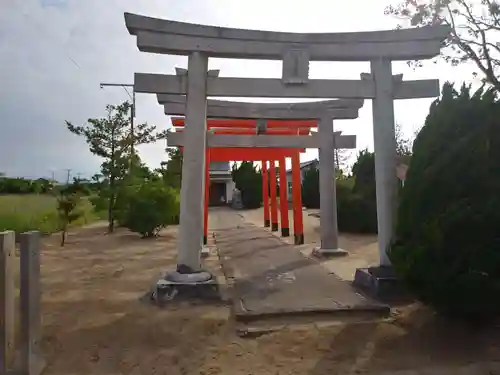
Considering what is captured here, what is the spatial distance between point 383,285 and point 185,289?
2.60 meters

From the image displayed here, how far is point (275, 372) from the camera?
376 centimetres

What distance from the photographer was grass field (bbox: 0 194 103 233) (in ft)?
42.3

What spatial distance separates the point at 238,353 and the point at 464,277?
2.11 m

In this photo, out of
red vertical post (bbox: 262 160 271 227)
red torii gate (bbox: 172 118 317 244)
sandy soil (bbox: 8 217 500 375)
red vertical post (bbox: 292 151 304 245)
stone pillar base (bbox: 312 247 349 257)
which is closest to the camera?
sandy soil (bbox: 8 217 500 375)

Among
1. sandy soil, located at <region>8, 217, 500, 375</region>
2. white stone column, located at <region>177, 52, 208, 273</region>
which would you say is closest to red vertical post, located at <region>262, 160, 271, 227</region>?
white stone column, located at <region>177, 52, 208, 273</region>

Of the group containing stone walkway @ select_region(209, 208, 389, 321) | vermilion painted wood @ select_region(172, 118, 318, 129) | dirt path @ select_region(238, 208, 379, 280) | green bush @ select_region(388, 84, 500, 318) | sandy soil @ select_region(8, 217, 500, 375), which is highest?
vermilion painted wood @ select_region(172, 118, 318, 129)

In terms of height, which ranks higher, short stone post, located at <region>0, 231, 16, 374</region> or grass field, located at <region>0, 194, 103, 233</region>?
grass field, located at <region>0, 194, 103, 233</region>

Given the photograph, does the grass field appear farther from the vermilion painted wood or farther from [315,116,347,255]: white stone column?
[315,116,347,255]: white stone column

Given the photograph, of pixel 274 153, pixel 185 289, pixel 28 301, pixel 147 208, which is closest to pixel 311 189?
pixel 274 153

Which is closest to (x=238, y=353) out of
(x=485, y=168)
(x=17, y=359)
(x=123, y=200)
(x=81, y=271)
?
(x=17, y=359)

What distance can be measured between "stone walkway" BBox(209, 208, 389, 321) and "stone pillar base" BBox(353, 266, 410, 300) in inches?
8.5

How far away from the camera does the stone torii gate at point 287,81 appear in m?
6.20

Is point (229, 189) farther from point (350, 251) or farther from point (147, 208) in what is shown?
point (350, 251)

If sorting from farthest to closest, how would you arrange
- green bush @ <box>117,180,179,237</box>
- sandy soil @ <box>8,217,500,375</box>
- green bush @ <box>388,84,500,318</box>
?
green bush @ <box>117,180,179,237</box>, green bush @ <box>388,84,500,318</box>, sandy soil @ <box>8,217,500,375</box>
